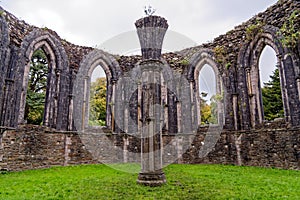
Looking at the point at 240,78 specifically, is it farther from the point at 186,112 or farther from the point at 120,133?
the point at 120,133

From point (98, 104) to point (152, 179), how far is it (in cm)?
1725

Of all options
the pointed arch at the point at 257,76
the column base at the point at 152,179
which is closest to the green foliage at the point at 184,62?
the pointed arch at the point at 257,76

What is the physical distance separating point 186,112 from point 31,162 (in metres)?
7.97

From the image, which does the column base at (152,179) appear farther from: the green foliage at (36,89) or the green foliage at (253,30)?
the green foliage at (36,89)

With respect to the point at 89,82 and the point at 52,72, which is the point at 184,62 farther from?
the point at 52,72

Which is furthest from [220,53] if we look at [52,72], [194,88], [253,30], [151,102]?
[52,72]

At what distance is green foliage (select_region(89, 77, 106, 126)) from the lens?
69.7 feet

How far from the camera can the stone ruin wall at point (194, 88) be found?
929 cm

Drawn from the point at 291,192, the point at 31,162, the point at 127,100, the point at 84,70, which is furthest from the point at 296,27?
the point at 31,162

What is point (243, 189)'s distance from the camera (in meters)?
5.62

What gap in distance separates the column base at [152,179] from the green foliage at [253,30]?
8642 millimetres

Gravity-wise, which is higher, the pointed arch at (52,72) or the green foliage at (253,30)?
the green foliage at (253,30)

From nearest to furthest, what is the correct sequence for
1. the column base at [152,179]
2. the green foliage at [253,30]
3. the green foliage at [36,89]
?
Result: the column base at [152,179] < the green foliage at [253,30] < the green foliage at [36,89]

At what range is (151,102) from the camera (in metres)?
6.31
